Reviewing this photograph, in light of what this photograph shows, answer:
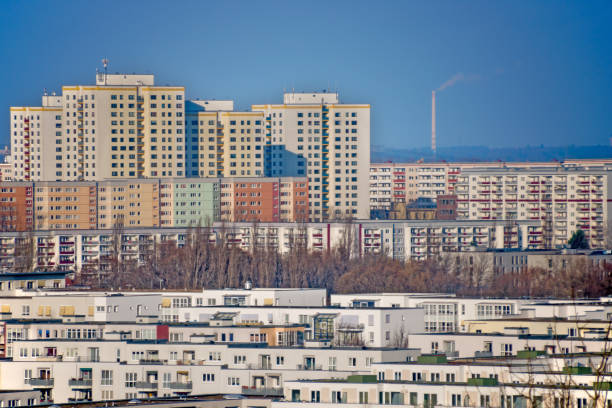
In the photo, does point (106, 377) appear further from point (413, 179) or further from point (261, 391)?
point (413, 179)

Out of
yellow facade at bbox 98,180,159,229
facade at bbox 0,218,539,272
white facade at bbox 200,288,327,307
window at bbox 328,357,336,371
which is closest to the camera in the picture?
window at bbox 328,357,336,371

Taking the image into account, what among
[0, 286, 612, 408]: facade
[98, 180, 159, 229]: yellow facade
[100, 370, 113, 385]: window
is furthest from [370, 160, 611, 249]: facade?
[100, 370, 113, 385]: window

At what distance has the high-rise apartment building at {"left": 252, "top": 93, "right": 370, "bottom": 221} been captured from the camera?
3374 inches

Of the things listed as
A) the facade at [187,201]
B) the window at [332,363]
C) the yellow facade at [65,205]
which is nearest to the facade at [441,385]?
the window at [332,363]

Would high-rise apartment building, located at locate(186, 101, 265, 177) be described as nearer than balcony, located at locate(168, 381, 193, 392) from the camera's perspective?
No

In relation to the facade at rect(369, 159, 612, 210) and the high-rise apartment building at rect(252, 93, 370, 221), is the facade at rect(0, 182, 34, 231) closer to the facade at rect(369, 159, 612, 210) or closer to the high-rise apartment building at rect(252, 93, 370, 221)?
the high-rise apartment building at rect(252, 93, 370, 221)

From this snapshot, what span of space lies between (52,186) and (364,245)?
13.5 meters

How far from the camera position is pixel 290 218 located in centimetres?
8056

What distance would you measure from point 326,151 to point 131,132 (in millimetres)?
10627

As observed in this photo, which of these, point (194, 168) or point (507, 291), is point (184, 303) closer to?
point (507, 291)

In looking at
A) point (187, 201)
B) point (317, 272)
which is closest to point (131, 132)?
point (187, 201)

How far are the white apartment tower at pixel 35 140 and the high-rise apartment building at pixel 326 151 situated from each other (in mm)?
10399

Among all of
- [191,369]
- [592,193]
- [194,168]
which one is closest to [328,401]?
[191,369]

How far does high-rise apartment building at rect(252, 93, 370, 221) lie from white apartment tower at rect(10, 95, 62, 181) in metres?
10.4
